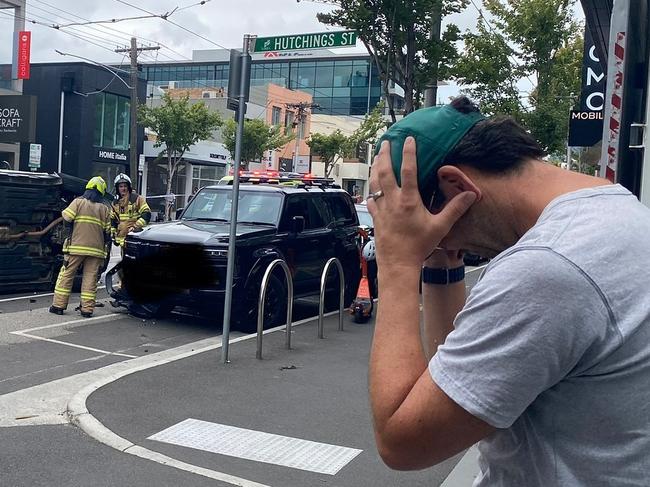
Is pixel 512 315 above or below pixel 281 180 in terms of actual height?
below

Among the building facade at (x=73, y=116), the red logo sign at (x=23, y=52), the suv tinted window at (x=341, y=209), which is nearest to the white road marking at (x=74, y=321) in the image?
the suv tinted window at (x=341, y=209)

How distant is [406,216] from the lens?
5.10 ft

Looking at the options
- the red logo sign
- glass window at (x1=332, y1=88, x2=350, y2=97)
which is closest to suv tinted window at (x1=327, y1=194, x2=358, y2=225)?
the red logo sign

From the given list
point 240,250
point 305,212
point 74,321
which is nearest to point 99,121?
point 305,212

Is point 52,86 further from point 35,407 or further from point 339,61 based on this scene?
point 339,61

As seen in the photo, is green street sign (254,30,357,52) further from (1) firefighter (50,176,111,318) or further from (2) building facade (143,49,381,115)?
(2) building facade (143,49,381,115)

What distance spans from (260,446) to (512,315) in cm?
414

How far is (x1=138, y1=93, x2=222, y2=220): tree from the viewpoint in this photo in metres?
39.8

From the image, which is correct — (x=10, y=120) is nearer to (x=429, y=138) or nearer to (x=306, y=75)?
(x=429, y=138)

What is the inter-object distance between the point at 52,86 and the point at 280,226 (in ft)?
105

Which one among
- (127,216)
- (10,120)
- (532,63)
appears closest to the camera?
(127,216)

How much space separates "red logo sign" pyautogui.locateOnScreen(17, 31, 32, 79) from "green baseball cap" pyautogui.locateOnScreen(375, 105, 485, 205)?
3144 cm

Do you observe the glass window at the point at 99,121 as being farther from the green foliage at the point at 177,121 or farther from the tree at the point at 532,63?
the tree at the point at 532,63

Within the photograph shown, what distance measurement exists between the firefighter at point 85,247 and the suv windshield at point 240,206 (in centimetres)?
144
